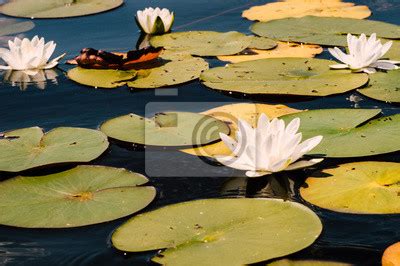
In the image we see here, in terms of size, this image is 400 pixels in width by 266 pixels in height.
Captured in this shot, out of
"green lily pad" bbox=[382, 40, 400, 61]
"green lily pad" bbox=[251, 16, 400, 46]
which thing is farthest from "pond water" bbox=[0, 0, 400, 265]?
"green lily pad" bbox=[382, 40, 400, 61]

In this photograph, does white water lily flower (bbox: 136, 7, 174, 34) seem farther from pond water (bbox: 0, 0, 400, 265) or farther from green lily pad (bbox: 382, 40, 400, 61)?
green lily pad (bbox: 382, 40, 400, 61)

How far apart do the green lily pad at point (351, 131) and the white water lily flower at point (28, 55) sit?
179 cm

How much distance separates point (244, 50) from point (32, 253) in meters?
2.56

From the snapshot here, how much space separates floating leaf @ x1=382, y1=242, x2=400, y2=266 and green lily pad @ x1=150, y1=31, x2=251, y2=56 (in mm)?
2465

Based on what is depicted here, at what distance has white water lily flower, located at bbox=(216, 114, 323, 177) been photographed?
2756 mm

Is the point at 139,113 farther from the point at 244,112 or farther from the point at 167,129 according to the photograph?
the point at 244,112

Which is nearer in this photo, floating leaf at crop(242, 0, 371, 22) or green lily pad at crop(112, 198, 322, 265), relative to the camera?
green lily pad at crop(112, 198, 322, 265)

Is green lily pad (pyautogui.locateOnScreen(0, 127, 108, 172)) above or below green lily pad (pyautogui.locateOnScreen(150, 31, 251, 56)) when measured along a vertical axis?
below

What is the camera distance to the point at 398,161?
297 cm

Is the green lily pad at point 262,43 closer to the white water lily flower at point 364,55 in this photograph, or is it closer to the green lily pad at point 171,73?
the green lily pad at point 171,73

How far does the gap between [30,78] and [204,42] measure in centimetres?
117

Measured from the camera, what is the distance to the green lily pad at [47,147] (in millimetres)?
3055

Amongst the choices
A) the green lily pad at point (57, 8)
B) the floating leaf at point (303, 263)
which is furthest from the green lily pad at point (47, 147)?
the green lily pad at point (57, 8)

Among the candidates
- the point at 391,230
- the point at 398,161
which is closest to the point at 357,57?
the point at 398,161
